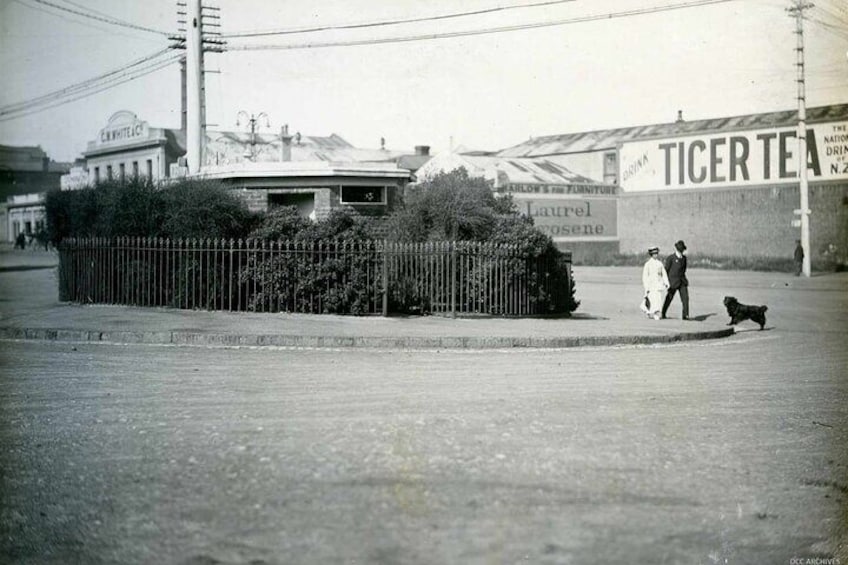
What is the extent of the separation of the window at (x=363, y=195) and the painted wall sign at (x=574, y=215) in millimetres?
29809

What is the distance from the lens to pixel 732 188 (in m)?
45.4

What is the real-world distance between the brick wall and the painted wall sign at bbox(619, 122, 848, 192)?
574 millimetres

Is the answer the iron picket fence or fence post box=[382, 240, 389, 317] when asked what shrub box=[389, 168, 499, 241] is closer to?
the iron picket fence

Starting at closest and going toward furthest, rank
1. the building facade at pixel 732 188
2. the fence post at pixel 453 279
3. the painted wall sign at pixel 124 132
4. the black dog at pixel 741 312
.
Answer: the fence post at pixel 453 279 < the black dog at pixel 741 312 < the building facade at pixel 732 188 < the painted wall sign at pixel 124 132

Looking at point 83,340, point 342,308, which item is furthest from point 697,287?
point 83,340

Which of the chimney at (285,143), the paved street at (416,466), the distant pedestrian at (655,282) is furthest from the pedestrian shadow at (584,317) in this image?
the chimney at (285,143)

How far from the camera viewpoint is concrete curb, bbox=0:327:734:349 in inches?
522

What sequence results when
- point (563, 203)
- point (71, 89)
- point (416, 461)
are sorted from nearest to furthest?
point (416, 461) → point (71, 89) → point (563, 203)

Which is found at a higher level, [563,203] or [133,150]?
[133,150]

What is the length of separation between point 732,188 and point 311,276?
34199mm

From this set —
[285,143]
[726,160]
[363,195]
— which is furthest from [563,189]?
[363,195]

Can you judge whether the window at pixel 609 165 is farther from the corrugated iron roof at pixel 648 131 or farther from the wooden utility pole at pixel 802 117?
the wooden utility pole at pixel 802 117

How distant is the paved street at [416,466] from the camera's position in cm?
452

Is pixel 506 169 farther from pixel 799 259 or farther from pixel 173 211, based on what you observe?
pixel 173 211
